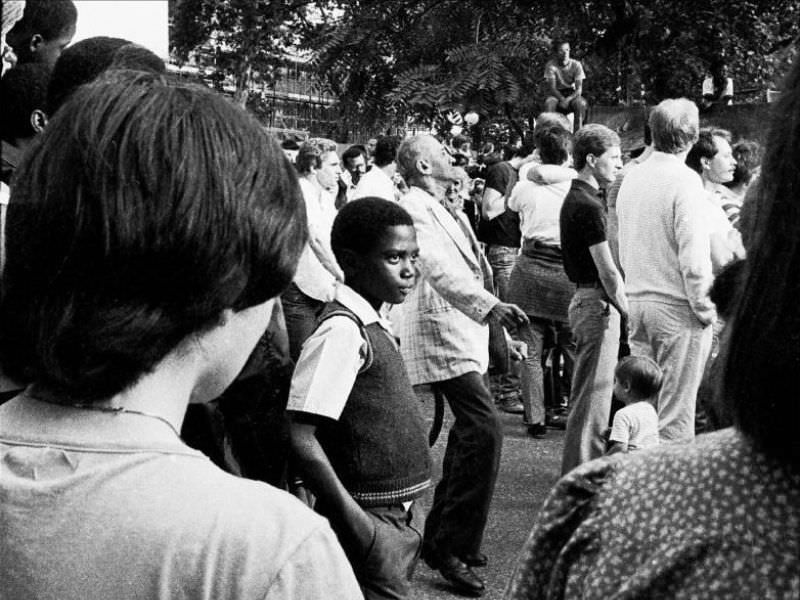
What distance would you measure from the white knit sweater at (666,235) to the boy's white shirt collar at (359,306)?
2.36 meters

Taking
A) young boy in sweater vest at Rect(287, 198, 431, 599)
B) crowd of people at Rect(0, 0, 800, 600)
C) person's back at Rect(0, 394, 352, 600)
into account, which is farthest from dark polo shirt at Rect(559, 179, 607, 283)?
person's back at Rect(0, 394, 352, 600)

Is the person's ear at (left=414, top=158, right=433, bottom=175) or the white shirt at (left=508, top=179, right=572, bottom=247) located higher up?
the person's ear at (left=414, top=158, right=433, bottom=175)

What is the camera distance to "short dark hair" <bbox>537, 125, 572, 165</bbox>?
6.96m

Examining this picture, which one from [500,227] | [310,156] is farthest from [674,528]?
[500,227]

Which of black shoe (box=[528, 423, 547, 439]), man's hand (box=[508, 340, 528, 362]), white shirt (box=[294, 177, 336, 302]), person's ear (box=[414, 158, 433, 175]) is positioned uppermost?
person's ear (box=[414, 158, 433, 175])

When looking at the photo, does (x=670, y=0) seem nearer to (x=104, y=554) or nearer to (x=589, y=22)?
(x=589, y=22)

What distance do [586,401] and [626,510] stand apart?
4674mm

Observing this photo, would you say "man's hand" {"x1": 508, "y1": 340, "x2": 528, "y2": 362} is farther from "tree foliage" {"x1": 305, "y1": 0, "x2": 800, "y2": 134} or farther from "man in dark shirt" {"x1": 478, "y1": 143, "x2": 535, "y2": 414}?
"tree foliage" {"x1": 305, "y1": 0, "x2": 800, "y2": 134}

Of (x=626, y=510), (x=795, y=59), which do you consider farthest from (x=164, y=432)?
(x=795, y=59)

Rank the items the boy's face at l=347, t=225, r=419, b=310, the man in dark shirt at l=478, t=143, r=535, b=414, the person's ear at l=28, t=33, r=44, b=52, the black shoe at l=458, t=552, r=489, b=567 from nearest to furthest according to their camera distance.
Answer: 1. the person's ear at l=28, t=33, r=44, b=52
2. the boy's face at l=347, t=225, r=419, b=310
3. the black shoe at l=458, t=552, r=489, b=567
4. the man in dark shirt at l=478, t=143, r=535, b=414

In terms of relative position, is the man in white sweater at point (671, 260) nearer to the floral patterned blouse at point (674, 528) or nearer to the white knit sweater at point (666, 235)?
the white knit sweater at point (666, 235)

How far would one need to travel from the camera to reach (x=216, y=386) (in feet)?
4.37

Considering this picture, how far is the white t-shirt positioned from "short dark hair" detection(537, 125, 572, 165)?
2217 mm

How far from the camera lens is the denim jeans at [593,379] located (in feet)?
19.3
